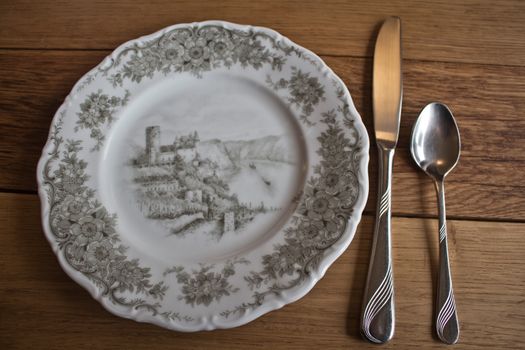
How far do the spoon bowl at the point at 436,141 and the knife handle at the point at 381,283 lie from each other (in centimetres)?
6

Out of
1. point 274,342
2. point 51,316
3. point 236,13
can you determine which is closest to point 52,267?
point 51,316

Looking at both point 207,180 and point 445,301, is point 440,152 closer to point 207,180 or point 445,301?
point 445,301

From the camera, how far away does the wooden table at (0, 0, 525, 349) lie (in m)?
0.44

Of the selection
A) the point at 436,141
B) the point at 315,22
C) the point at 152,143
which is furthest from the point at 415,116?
the point at 152,143

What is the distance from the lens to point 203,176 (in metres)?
0.52

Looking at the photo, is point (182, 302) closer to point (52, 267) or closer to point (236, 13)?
point (52, 267)

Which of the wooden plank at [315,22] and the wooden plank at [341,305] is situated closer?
the wooden plank at [341,305]

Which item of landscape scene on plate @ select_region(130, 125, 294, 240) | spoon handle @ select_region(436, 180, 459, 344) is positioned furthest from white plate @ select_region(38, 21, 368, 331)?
spoon handle @ select_region(436, 180, 459, 344)

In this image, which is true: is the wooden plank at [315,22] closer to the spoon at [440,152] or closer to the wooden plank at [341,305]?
the spoon at [440,152]

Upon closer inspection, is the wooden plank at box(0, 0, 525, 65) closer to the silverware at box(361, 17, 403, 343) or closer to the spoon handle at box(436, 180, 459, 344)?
the silverware at box(361, 17, 403, 343)

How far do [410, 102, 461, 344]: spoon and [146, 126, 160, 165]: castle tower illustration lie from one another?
35 cm

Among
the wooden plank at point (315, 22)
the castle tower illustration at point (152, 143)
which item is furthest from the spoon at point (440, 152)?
the castle tower illustration at point (152, 143)

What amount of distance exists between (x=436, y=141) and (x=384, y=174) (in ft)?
0.30

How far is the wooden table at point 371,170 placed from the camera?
44 cm
